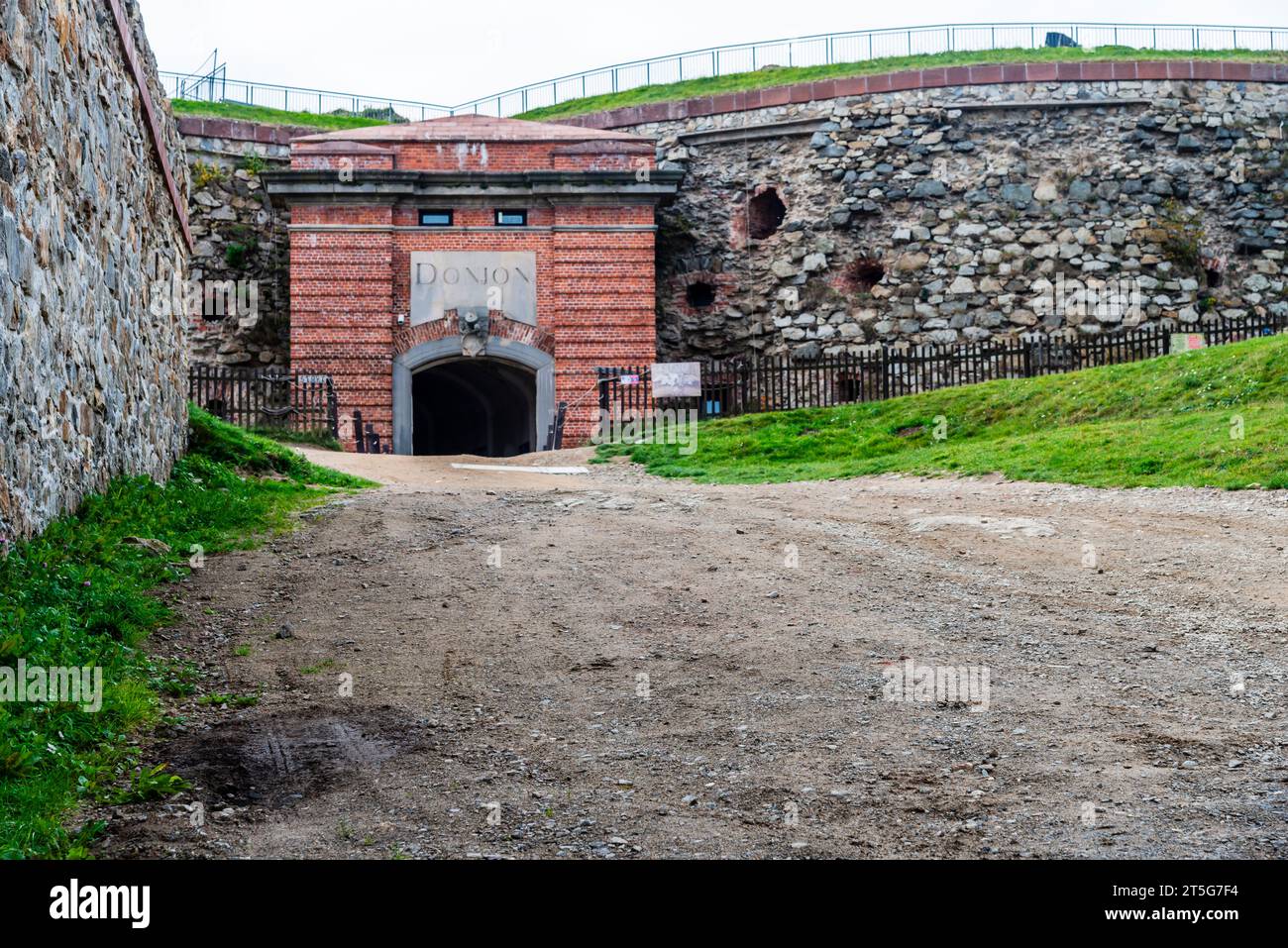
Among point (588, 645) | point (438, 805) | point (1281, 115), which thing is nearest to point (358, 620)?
point (588, 645)

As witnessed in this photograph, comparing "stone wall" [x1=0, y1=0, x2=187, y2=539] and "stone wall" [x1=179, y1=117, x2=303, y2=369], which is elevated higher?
"stone wall" [x1=179, y1=117, x2=303, y2=369]

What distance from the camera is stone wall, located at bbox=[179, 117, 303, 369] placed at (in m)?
25.8

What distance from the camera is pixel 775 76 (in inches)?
1140

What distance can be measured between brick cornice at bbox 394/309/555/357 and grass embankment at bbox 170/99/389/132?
6428 millimetres

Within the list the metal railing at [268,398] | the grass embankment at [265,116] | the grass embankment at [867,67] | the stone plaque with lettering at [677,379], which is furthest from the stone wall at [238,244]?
the stone plaque with lettering at [677,379]

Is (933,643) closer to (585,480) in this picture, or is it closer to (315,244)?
(585,480)

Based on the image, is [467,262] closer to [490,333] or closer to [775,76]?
[490,333]

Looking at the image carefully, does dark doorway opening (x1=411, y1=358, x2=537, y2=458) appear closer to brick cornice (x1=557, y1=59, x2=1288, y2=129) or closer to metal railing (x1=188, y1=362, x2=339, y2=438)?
metal railing (x1=188, y1=362, x2=339, y2=438)

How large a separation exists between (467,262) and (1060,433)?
12.5 metres

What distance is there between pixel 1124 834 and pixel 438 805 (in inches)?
103

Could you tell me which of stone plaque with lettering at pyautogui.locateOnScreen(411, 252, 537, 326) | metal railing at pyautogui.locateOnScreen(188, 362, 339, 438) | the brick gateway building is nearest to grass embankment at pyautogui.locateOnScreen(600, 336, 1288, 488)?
the brick gateway building

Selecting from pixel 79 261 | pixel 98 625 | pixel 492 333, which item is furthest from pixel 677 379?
pixel 98 625

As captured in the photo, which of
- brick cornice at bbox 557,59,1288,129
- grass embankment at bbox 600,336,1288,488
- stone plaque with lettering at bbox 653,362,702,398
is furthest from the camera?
brick cornice at bbox 557,59,1288,129

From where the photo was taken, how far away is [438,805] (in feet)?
16.6
